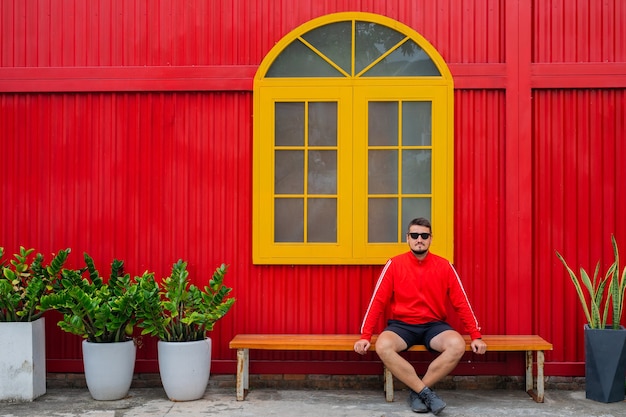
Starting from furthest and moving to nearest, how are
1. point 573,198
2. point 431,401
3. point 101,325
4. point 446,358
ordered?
point 573,198
point 101,325
point 446,358
point 431,401

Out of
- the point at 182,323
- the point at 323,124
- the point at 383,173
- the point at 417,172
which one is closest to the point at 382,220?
the point at 383,173

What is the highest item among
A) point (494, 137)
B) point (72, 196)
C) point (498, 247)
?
point (494, 137)

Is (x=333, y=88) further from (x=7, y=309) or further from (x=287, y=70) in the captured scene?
(x=7, y=309)

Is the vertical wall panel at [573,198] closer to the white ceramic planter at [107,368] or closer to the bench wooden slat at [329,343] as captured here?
the bench wooden slat at [329,343]

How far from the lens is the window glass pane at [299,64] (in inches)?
258

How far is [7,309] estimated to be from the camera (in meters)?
6.05

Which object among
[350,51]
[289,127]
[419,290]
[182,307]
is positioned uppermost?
[350,51]

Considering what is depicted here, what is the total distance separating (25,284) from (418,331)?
3.20 meters

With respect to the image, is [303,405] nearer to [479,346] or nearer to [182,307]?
[182,307]

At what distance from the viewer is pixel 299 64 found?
6.55 m

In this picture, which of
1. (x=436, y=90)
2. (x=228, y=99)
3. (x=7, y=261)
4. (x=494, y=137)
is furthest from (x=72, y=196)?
(x=494, y=137)

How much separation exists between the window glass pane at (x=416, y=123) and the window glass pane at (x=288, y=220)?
1057mm

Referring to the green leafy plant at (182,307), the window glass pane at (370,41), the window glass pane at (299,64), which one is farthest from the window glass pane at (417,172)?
the green leafy plant at (182,307)

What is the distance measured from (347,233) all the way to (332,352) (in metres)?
1.02
